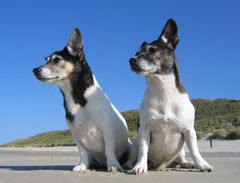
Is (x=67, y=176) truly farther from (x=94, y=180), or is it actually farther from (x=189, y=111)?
(x=189, y=111)

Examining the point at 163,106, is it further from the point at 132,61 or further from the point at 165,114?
the point at 132,61

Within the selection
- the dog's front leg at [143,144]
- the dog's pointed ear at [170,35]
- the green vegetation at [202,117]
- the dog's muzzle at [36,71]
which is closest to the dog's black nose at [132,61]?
the dog's pointed ear at [170,35]

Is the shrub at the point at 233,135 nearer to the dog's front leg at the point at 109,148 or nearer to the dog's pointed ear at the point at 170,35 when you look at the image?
the dog's front leg at the point at 109,148

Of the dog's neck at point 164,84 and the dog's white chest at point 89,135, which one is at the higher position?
the dog's neck at point 164,84

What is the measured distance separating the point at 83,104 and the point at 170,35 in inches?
80.4

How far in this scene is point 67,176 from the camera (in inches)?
308

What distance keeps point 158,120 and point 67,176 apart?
1.80 m

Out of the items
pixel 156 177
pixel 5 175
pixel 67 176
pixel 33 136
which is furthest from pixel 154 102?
pixel 33 136

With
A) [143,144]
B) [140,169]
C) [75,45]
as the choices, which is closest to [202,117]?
[75,45]

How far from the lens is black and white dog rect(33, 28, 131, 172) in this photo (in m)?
8.72

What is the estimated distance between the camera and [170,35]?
8.45 metres

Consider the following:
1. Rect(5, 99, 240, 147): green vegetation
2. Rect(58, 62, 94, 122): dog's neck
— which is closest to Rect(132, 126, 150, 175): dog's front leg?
Rect(58, 62, 94, 122): dog's neck

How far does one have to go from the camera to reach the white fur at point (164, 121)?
8.09 metres

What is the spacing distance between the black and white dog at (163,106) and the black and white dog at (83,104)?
0.73 meters
